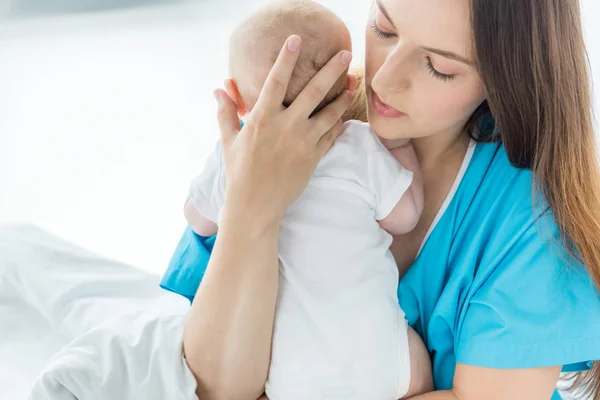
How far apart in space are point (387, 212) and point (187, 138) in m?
1.99

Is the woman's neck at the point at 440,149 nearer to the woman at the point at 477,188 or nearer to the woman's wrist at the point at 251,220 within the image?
the woman at the point at 477,188

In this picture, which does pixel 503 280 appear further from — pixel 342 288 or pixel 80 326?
pixel 80 326

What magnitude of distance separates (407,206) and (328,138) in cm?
18

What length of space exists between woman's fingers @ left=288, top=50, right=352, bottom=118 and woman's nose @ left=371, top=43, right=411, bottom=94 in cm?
6

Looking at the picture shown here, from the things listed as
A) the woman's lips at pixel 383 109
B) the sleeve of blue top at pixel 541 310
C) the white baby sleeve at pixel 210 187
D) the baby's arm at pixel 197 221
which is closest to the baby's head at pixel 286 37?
the woman's lips at pixel 383 109

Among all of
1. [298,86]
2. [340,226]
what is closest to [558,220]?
[340,226]

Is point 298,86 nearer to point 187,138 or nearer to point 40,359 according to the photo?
point 40,359

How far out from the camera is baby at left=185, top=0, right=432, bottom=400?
1.17m

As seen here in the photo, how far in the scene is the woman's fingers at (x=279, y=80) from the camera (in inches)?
43.3

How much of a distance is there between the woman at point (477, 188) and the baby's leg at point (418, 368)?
0.15 ft

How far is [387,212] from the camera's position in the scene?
1.25 m

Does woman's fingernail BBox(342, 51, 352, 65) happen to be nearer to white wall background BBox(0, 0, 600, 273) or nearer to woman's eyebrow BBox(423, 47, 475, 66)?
woman's eyebrow BBox(423, 47, 475, 66)

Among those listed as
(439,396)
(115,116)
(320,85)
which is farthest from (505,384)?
(115,116)

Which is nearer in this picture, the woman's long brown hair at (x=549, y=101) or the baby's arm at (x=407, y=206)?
the woman's long brown hair at (x=549, y=101)
